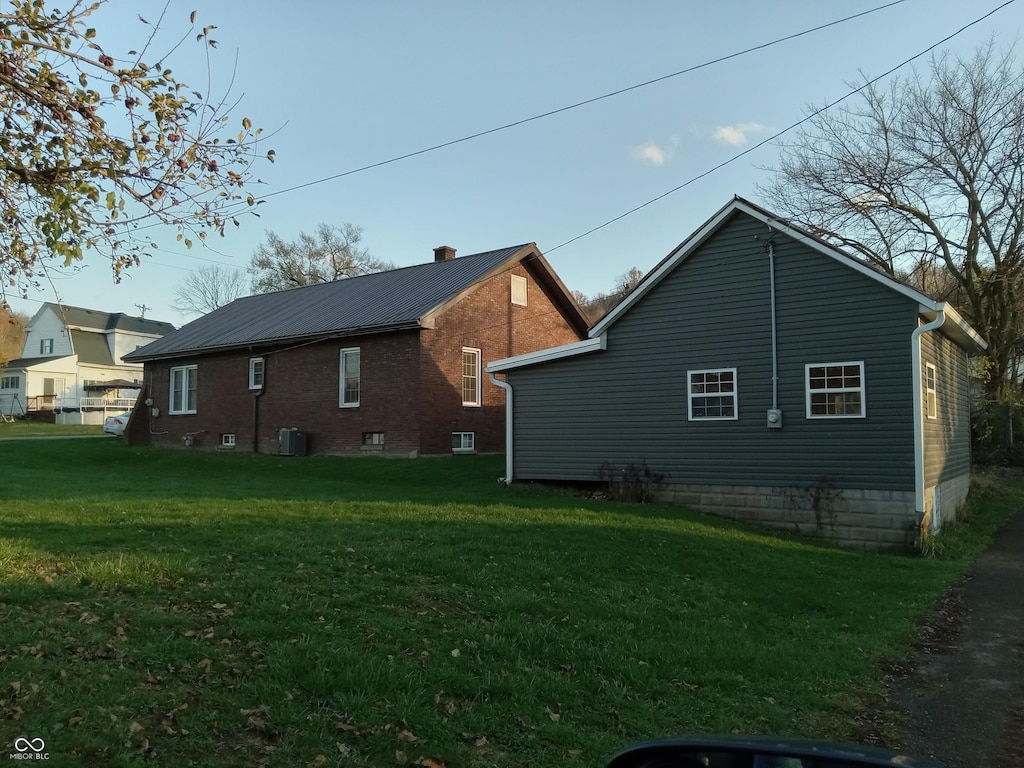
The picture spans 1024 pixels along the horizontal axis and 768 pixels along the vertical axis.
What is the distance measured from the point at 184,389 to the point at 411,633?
25376mm

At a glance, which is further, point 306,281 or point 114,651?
point 306,281

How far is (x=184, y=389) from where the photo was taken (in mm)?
28391

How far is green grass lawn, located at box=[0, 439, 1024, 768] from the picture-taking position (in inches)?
168

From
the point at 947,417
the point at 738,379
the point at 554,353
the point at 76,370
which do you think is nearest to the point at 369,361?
the point at 554,353

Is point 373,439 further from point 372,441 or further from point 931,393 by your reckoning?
point 931,393

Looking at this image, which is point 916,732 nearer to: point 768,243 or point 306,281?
point 768,243

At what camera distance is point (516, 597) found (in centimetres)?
718

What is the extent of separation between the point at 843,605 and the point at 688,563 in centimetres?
188

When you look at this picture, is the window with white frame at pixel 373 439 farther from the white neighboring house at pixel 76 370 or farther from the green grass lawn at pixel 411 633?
the white neighboring house at pixel 76 370

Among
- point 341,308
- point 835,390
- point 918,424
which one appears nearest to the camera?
point 918,424

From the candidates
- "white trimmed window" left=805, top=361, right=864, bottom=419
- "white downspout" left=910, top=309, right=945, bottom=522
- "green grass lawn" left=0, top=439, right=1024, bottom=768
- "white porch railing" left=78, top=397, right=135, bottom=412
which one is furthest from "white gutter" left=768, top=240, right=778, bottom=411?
"white porch railing" left=78, top=397, right=135, bottom=412

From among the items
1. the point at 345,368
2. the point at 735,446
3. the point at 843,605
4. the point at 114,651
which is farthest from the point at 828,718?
the point at 345,368

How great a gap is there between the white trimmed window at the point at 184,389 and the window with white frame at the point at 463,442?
11291 mm

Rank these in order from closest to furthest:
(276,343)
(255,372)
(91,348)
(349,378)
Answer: (349,378)
(276,343)
(255,372)
(91,348)
